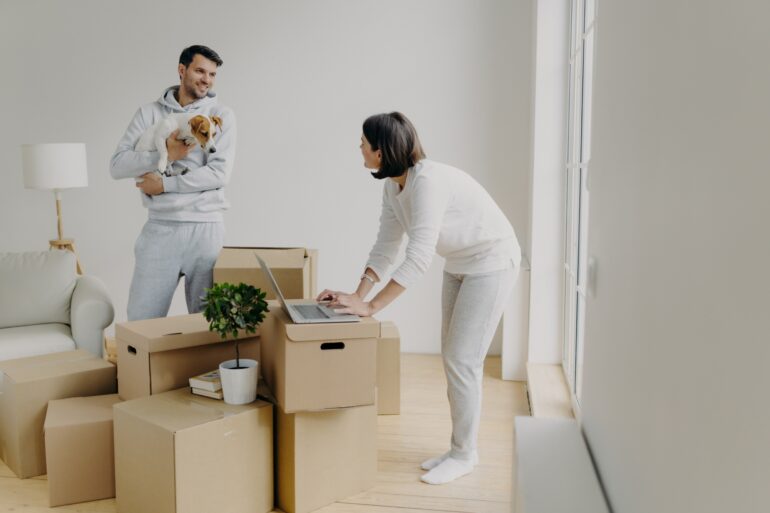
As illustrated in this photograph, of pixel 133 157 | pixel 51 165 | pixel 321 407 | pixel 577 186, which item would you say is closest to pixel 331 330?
pixel 321 407

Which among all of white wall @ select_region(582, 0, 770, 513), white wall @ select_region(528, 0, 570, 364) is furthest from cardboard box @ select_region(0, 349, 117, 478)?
white wall @ select_region(582, 0, 770, 513)

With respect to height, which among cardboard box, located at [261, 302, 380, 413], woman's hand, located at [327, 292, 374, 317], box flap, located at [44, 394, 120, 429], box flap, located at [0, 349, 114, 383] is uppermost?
woman's hand, located at [327, 292, 374, 317]

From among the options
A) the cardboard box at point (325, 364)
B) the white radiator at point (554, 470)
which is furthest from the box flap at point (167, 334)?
the white radiator at point (554, 470)

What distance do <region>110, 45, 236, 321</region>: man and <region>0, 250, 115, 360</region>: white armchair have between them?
496 millimetres

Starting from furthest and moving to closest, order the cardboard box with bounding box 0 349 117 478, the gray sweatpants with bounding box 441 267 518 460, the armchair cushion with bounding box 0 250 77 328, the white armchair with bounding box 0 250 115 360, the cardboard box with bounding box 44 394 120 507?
1. the armchair cushion with bounding box 0 250 77 328
2. the white armchair with bounding box 0 250 115 360
3. the cardboard box with bounding box 0 349 117 478
4. the gray sweatpants with bounding box 441 267 518 460
5. the cardboard box with bounding box 44 394 120 507

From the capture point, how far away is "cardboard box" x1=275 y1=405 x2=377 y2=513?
2.37 metres

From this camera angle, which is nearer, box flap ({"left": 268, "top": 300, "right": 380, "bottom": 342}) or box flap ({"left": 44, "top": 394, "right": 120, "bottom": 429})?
box flap ({"left": 268, "top": 300, "right": 380, "bottom": 342})

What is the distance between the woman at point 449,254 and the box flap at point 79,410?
899 mm

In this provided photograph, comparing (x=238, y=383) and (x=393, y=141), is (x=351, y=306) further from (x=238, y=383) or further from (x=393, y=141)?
(x=393, y=141)

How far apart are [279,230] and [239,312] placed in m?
2.17

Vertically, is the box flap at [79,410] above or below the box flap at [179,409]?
below

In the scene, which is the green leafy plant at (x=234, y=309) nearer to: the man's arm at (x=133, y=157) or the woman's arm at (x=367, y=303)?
the woman's arm at (x=367, y=303)

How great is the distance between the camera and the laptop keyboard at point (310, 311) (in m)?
2.31

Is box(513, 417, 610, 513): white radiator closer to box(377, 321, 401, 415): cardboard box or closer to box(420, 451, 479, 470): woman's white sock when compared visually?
box(420, 451, 479, 470): woman's white sock
